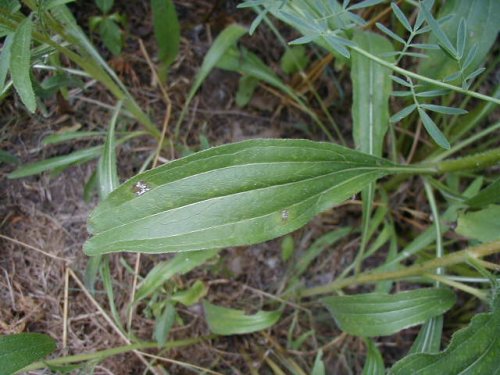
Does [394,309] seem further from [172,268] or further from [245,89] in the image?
[245,89]

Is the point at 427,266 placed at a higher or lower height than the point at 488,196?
lower

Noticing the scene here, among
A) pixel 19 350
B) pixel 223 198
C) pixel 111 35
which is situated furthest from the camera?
pixel 111 35

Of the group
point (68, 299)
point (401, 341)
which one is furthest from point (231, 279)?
point (401, 341)

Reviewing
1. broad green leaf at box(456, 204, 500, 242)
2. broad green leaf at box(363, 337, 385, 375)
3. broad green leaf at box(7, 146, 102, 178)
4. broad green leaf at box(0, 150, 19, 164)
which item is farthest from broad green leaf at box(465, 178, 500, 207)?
broad green leaf at box(0, 150, 19, 164)

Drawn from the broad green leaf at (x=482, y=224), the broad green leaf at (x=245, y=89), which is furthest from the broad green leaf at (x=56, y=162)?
the broad green leaf at (x=482, y=224)

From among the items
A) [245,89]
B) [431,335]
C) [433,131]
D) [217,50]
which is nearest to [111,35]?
[217,50]

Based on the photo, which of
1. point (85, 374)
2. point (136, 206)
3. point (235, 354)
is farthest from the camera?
point (235, 354)

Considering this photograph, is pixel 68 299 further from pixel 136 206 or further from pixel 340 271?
pixel 340 271
